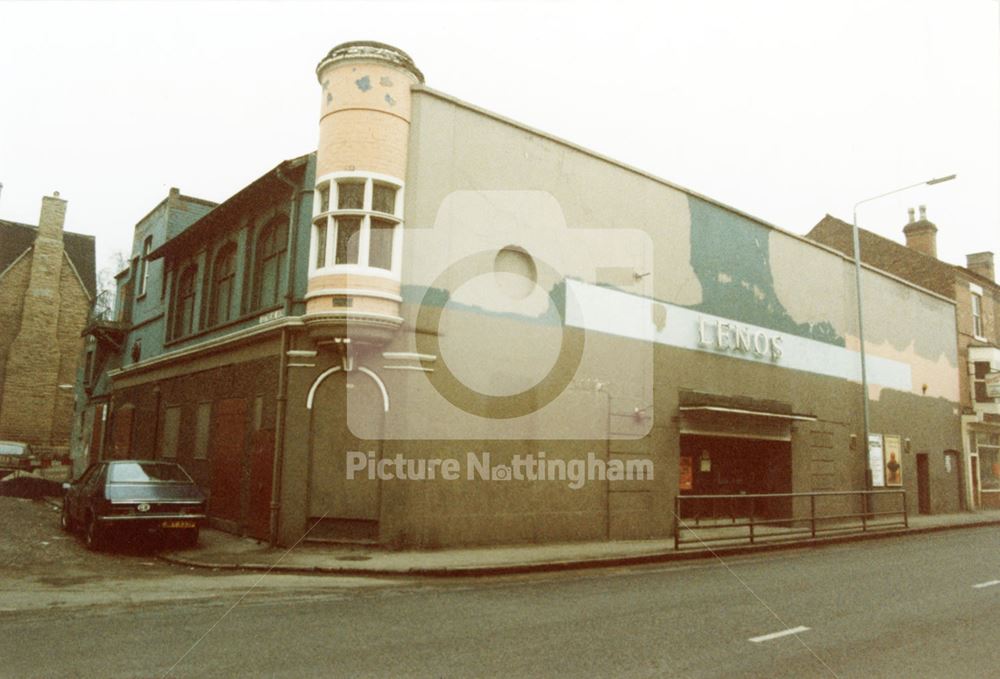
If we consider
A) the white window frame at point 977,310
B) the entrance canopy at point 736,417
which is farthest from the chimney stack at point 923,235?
the entrance canopy at point 736,417

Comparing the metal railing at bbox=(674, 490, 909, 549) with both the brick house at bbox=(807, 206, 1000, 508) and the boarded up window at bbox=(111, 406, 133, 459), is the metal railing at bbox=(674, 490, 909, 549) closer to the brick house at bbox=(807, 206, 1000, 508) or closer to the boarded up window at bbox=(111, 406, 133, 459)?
the brick house at bbox=(807, 206, 1000, 508)

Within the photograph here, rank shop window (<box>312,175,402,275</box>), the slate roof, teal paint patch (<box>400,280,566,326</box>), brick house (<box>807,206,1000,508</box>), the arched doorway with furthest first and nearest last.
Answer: the slate roof, brick house (<box>807,206,1000,508</box>), teal paint patch (<box>400,280,566,326</box>), shop window (<box>312,175,402,275</box>), the arched doorway

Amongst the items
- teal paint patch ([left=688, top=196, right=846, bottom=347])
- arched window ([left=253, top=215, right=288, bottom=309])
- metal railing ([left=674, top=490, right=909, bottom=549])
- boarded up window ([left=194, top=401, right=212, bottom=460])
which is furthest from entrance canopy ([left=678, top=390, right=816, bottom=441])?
boarded up window ([left=194, top=401, right=212, bottom=460])

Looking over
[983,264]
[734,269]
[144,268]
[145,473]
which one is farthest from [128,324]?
[983,264]

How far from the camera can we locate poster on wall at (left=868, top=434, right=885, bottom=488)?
23.8 m

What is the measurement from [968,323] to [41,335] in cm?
4481

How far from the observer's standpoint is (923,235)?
31.8m

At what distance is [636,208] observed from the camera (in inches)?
703

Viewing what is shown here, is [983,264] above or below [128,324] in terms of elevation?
above

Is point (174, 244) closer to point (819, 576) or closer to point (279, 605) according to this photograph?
point (279, 605)

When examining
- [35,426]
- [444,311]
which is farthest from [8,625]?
[35,426]

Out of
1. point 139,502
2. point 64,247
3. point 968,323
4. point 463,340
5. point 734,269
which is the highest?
point 64,247

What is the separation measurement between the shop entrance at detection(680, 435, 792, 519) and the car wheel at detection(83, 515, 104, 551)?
44.1 ft

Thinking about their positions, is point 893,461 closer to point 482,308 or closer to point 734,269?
point 734,269
